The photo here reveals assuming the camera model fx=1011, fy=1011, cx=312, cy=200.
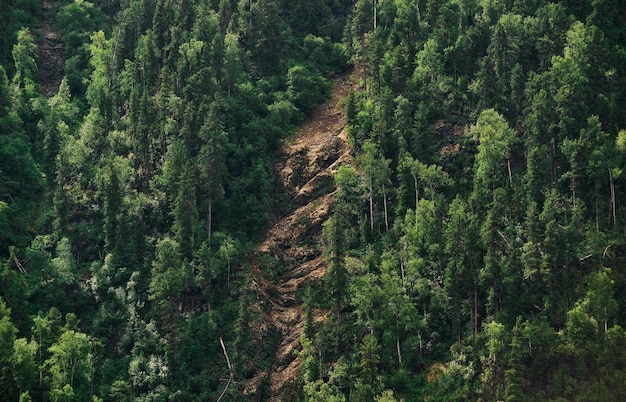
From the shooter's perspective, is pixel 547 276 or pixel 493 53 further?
pixel 493 53

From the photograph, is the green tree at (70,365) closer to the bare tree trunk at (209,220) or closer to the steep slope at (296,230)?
the steep slope at (296,230)

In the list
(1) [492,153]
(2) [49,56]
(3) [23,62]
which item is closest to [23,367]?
(1) [492,153]

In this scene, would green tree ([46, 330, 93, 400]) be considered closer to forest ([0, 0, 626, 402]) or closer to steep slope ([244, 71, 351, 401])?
forest ([0, 0, 626, 402])

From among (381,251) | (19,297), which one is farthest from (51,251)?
(381,251)

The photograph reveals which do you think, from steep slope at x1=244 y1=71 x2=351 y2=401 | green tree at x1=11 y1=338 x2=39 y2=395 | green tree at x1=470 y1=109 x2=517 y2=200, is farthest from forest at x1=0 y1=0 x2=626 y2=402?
steep slope at x1=244 y1=71 x2=351 y2=401

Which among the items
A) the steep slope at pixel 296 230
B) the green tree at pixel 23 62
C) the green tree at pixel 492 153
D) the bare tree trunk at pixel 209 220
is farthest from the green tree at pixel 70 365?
the green tree at pixel 23 62

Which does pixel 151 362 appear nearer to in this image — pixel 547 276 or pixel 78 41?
pixel 547 276

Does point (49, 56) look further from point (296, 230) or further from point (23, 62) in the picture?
point (296, 230)
